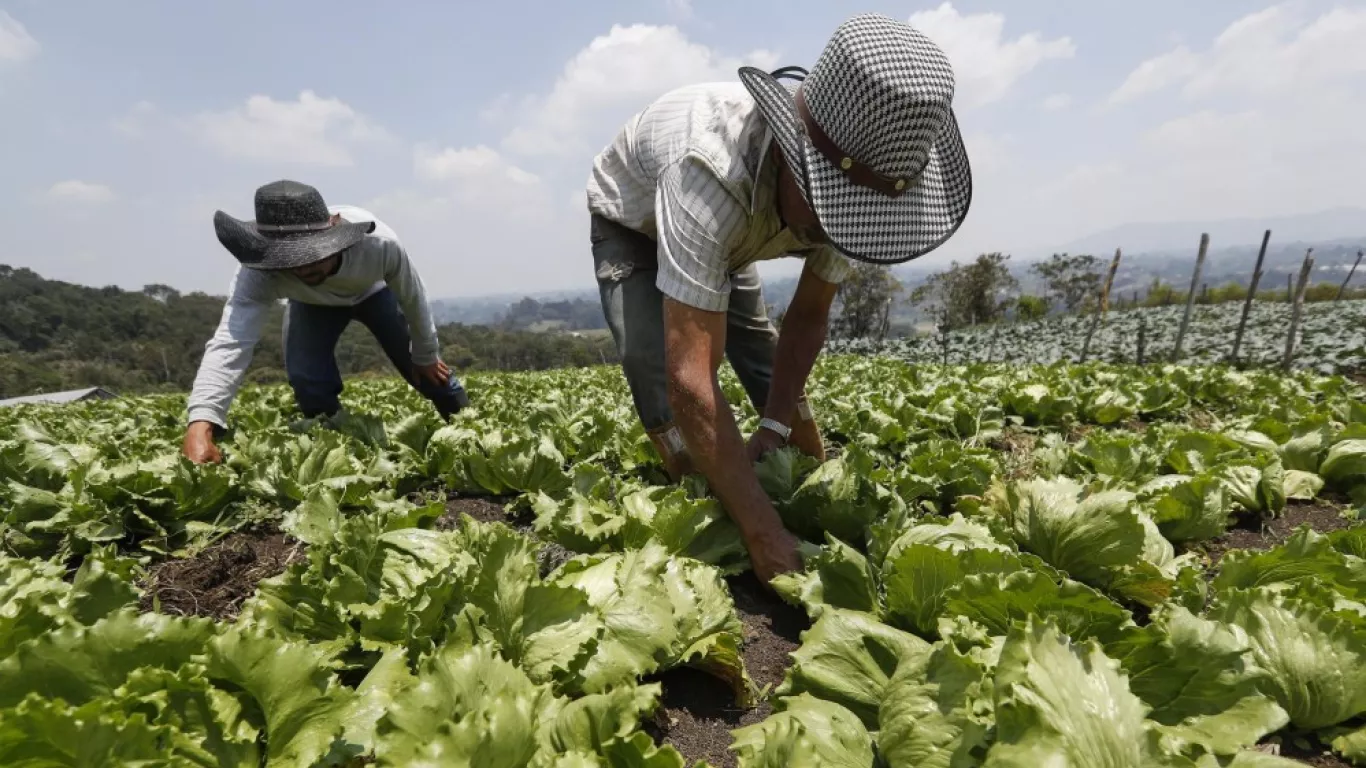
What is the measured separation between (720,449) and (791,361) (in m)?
1.15

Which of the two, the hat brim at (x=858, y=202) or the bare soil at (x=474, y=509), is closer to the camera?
the hat brim at (x=858, y=202)

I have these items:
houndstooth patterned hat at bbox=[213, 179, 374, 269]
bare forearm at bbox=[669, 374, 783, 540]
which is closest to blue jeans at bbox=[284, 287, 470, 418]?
houndstooth patterned hat at bbox=[213, 179, 374, 269]

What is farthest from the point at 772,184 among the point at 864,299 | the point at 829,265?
the point at 864,299

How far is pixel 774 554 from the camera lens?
234 cm

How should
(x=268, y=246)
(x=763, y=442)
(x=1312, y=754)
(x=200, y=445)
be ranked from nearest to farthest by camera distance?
1. (x=1312, y=754)
2. (x=763, y=442)
3. (x=200, y=445)
4. (x=268, y=246)

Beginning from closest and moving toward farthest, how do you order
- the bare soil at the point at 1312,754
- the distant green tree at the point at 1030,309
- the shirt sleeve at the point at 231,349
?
the bare soil at the point at 1312,754, the shirt sleeve at the point at 231,349, the distant green tree at the point at 1030,309

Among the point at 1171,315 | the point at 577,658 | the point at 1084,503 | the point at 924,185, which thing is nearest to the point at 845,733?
the point at 577,658

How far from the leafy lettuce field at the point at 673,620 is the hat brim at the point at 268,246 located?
108cm

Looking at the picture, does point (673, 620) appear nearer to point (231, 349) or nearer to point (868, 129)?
point (868, 129)

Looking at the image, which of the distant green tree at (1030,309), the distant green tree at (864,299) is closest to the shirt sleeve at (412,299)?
the distant green tree at (1030,309)

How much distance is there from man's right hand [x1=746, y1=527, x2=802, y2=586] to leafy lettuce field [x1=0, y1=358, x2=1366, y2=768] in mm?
105

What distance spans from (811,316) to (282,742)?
2588 millimetres

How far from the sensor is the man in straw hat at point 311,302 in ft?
12.5

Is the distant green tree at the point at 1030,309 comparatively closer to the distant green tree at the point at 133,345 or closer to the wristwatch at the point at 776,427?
the distant green tree at the point at 133,345
